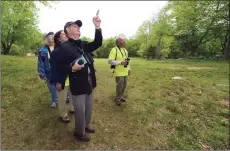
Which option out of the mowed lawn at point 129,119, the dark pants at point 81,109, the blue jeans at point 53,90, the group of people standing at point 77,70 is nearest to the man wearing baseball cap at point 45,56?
the blue jeans at point 53,90

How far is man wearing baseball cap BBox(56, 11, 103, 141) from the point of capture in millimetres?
4355

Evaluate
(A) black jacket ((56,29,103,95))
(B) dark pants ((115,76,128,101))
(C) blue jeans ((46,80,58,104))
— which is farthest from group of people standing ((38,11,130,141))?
(B) dark pants ((115,76,128,101))

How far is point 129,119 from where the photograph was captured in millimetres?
6375

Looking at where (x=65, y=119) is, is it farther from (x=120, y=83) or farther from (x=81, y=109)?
(x=120, y=83)

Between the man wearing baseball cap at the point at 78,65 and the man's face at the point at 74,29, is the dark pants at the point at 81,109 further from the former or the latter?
the man's face at the point at 74,29

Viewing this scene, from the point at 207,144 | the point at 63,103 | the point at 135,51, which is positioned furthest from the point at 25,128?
the point at 135,51

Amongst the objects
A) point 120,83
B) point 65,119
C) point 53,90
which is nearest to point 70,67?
point 65,119

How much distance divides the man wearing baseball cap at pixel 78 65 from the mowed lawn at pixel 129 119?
99 cm

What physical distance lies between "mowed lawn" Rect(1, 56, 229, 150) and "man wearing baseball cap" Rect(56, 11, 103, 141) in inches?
39.0

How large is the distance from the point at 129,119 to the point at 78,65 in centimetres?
273

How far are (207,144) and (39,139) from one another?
3.98 m

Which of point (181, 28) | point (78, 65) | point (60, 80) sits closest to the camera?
point (78, 65)

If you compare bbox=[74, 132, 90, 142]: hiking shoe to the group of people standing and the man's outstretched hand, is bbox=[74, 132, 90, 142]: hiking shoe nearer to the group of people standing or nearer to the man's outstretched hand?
the group of people standing

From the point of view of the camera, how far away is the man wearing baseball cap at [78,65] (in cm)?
436
